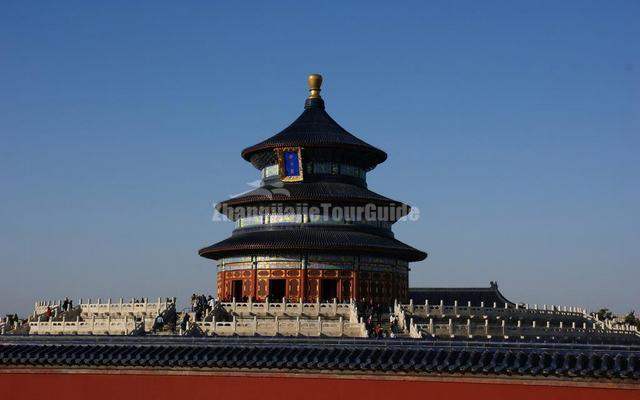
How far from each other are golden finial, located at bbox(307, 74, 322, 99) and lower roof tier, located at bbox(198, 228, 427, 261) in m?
12.1

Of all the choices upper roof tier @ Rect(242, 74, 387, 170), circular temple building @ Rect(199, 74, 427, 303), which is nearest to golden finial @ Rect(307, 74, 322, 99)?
upper roof tier @ Rect(242, 74, 387, 170)

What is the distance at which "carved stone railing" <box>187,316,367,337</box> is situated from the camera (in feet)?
113

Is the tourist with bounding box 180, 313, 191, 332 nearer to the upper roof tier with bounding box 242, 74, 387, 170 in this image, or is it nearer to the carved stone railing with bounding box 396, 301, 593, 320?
the carved stone railing with bounding box 396, 301, 593, 320

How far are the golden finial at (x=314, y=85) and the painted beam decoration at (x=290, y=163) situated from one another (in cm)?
706

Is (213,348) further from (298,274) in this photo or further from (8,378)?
(298,274)

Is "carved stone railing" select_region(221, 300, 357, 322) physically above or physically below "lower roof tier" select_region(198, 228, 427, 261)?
below

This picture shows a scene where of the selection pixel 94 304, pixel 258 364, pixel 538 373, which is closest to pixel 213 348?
pixel 258 364

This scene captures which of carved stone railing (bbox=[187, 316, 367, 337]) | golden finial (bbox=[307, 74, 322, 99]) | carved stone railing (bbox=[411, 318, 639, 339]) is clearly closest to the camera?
carved stone railing (bbox=[187, 316, 367, 337])

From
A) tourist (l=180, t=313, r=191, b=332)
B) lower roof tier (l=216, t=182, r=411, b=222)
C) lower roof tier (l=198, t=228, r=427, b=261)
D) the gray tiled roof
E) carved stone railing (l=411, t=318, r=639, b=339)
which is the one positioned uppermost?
lower roof tier (l=216, t=182, r=411, b=222)

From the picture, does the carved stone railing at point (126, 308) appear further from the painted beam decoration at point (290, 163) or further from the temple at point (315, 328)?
the painted beam decoration at point (290, 163)

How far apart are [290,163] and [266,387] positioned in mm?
34419

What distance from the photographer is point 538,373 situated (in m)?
16.8

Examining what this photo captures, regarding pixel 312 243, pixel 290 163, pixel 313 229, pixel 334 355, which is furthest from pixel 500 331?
pixel 290 163

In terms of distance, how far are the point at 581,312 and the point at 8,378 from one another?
111 feet
